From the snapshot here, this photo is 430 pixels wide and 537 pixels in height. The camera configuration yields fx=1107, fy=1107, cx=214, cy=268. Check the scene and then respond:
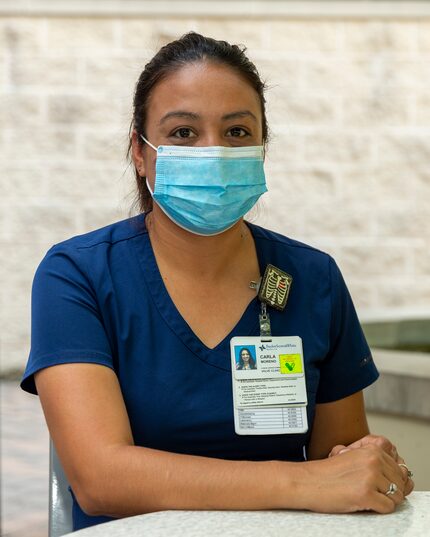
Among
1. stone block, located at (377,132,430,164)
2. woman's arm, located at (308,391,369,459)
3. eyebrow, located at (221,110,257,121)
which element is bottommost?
woman's arm, located at (308,391,369,459)

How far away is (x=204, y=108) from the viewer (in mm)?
2197

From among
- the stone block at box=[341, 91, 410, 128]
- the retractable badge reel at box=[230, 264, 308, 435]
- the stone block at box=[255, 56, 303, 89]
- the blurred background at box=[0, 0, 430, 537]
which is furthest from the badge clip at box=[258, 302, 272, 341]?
the stone block at box=[341, 91, 410, 128]

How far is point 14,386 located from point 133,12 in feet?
6.87

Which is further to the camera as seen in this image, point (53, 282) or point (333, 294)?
point (333, 294)

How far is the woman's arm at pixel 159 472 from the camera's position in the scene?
69.7 inches

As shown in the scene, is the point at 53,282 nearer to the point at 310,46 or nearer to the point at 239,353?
the point at 239,353

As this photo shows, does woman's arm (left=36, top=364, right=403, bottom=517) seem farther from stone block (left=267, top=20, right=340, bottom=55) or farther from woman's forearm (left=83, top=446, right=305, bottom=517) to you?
stone block (left=267, top=20, right=340, bottom=55)

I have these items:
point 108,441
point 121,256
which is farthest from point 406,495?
point 121,256

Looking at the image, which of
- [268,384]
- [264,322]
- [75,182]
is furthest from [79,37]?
[268,384]

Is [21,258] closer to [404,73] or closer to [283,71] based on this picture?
[283,71]

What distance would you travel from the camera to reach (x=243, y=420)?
211 cm

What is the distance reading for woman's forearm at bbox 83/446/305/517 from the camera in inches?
69.9

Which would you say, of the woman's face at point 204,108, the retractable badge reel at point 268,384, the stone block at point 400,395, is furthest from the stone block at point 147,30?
the retractable badge reel at point 268,384

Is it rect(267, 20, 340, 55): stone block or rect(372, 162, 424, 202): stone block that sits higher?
rect(267, 20, 340, 55): stone block
